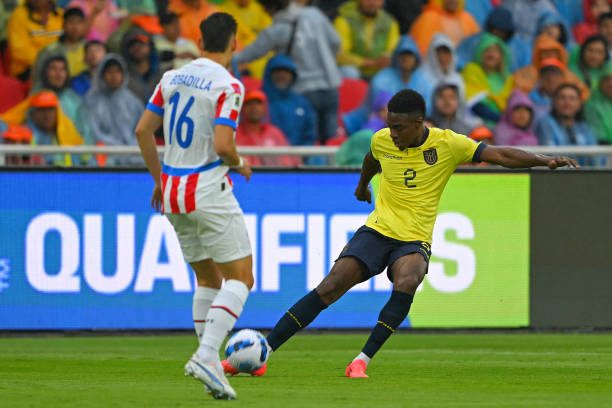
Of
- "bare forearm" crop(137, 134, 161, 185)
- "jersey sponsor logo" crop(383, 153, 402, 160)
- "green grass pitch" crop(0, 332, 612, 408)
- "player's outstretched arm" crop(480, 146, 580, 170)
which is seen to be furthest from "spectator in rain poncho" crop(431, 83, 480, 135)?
"bare forearm" crop(137, 134, 161, 185)

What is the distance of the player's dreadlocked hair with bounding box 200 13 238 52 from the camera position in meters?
8.34

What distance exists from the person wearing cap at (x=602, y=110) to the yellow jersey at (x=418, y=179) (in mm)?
8193

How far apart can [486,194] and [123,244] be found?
3.88m

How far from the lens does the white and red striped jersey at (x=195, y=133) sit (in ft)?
27.3

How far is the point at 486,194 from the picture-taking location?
14.9 meters

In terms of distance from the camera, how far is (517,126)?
1739 cm

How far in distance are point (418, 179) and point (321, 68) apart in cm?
756

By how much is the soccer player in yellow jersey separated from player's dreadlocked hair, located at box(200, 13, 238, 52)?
180 centimetres

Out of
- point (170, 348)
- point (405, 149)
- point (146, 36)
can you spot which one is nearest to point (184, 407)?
point (405, 149)

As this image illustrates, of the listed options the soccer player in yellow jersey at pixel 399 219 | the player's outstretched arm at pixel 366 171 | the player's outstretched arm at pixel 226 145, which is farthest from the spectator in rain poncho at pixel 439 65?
the player's outstretched arm at pixel 226 145

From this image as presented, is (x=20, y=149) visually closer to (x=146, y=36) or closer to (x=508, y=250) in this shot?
(x=146, y=36)

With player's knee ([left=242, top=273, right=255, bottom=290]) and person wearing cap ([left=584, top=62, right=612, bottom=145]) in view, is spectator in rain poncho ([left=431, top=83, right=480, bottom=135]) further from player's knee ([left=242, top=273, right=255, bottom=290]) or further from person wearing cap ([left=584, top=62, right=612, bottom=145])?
player's knee ([left=242, top=273, right=255, bottom=290])

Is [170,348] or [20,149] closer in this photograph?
[170,348]

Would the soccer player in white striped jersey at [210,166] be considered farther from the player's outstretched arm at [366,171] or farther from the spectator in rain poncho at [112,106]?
the spectator in rain poncho at [112,106]
